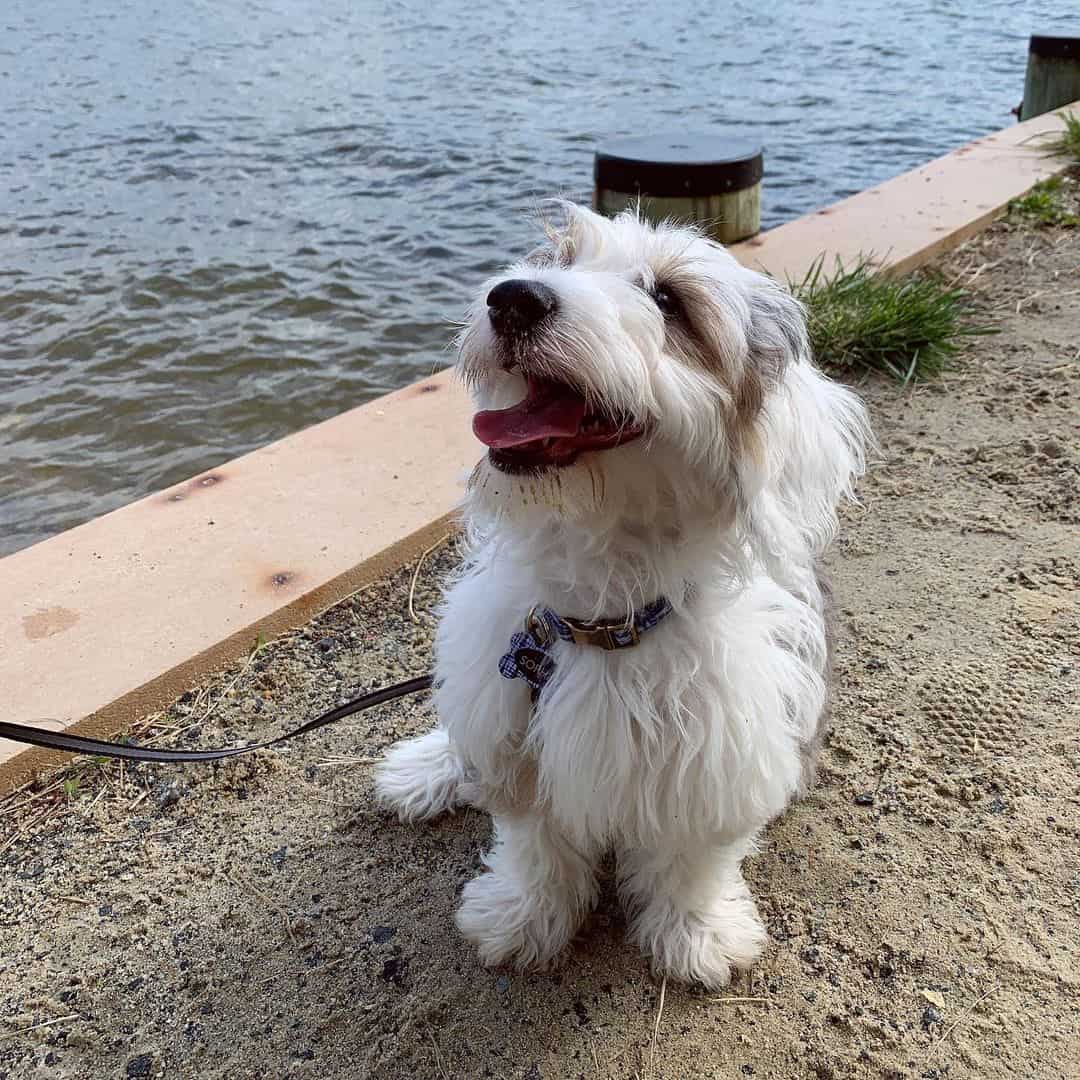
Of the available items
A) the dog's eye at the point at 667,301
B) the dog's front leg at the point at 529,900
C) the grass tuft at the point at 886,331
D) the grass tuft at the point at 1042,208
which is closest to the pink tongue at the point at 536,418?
the dog's eye at the point at 667,301

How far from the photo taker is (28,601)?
3.14m

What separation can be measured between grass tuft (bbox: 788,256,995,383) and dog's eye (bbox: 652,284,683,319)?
118 inches

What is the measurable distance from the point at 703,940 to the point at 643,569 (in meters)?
0.96

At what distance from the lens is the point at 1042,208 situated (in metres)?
6.20

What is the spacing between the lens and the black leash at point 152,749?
244 centimetres

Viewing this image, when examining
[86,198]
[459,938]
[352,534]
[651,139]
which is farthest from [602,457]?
[86,198]

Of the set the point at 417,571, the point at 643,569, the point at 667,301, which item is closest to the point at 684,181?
the point at 417,571

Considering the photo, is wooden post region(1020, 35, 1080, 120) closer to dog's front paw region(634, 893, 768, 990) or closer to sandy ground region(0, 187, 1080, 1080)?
sandy ground region(0, 187, 1080, 1080)

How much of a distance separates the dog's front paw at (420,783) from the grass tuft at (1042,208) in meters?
5.37

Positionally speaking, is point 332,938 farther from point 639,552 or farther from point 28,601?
point 28,601

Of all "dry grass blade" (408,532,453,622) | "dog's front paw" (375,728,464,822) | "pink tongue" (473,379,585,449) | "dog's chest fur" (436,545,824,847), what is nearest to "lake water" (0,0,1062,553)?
"dry grass blade" (408,532,453,622)

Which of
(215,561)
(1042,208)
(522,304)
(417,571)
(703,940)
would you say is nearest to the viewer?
(522,304)

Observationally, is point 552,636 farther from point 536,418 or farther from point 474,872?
point 474,872

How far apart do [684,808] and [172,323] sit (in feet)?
17.2
